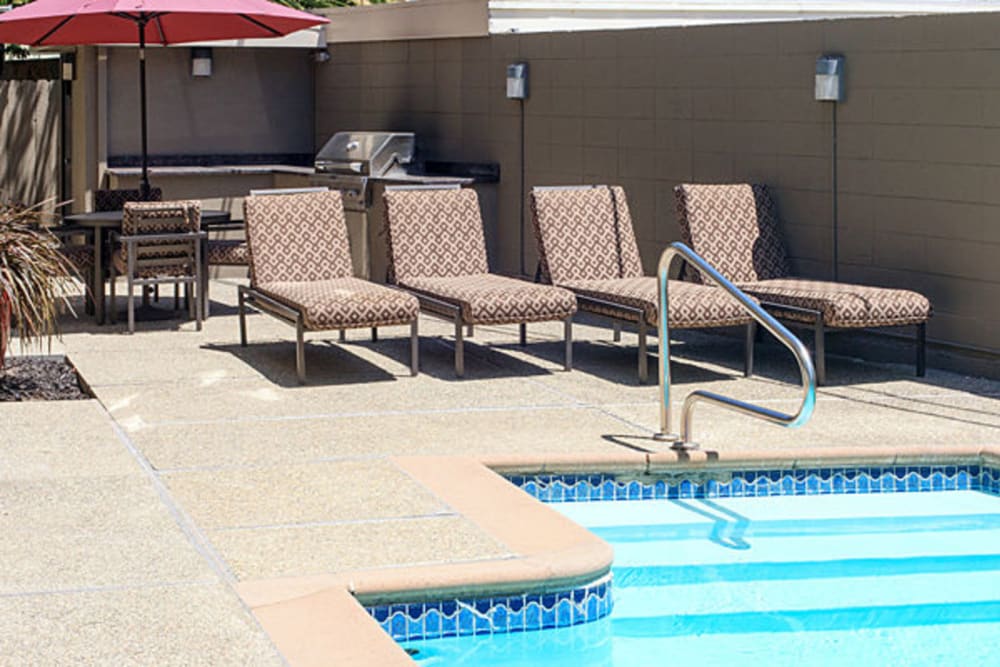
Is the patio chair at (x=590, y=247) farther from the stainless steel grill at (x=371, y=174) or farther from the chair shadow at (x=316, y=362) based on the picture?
the stainless steel grill at (x=371, y=174)

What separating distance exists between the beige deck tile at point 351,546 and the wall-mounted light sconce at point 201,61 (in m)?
10.3

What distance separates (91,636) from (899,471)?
423 centimetres

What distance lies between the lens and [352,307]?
9734 millimetres

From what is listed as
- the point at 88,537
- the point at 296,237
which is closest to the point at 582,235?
the point at 296,237

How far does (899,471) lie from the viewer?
789 cm

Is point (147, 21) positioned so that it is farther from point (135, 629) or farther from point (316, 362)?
point (135, 629)

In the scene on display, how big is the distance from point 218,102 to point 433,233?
5.85 m

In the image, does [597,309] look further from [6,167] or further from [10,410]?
[6,167]

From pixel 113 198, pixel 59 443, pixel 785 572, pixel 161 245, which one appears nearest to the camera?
pixel 785 572

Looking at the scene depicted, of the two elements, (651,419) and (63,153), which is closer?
(651,419)

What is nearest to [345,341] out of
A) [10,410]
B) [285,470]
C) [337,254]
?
[337,254]

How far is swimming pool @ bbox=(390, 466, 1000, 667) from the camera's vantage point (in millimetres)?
6102

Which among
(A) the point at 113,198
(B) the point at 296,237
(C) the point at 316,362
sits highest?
(A) the point at 113,198

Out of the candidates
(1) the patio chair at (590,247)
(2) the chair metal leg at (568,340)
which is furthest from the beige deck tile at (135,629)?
(1) the patio chair at (590,247)
